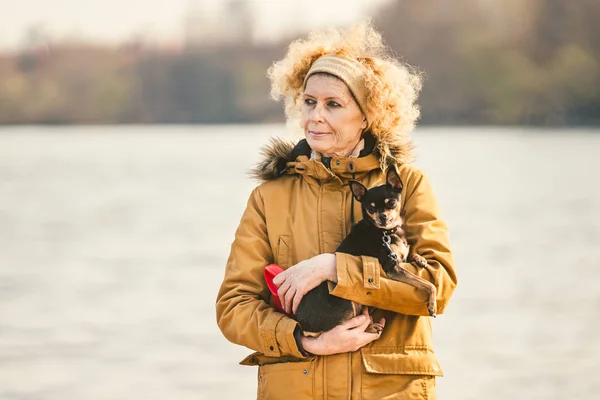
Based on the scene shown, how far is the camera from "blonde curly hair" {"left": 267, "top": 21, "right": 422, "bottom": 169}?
3.02 meters

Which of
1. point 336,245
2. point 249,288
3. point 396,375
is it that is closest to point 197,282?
point 249,288

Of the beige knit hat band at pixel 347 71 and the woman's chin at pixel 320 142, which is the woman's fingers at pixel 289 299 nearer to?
the woman's chin at pixel 320 142

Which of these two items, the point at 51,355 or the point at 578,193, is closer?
the point at 51,355

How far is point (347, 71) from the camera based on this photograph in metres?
2.98

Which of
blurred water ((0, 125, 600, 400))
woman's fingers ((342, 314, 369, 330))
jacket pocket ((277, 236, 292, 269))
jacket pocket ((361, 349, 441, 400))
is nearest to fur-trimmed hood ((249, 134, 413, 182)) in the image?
jacket pocket ((277, 236, 292, 269))

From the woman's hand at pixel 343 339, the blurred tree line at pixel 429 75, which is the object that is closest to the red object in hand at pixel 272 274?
the woman's hand at pixel 343 339

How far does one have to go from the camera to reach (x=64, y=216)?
1239cm

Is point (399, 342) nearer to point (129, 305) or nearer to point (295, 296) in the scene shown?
point (295, 296)

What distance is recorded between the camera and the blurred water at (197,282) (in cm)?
529

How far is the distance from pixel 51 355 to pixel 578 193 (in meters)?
9.51

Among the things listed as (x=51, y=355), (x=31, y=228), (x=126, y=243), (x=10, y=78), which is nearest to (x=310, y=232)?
(x=51, y=355)

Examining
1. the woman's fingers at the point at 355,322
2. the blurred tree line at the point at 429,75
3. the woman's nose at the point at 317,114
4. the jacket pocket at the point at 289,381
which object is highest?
the blurred tree line at the point at 429,75

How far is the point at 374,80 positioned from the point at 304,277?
66cm

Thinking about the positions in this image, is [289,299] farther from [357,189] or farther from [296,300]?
[357,189]
